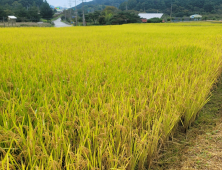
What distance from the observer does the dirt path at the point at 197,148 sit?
115 centimetres

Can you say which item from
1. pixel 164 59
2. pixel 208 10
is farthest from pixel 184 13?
pixel 164 59

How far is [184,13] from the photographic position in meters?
52.7

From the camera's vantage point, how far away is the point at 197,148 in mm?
1322

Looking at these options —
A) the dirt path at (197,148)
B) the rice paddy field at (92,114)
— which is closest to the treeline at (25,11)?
the rice paddy field at (92,114)

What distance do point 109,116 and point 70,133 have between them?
0.98ft

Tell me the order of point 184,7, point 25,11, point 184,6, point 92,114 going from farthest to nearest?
1. point 184,6
2. point 184,7
3. point 25,11
4. point 92,114

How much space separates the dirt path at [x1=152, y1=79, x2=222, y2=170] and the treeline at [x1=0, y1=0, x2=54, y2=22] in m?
39.1

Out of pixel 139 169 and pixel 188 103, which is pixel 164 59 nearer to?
pixel 188 103

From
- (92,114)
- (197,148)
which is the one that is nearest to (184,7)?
(197,148)

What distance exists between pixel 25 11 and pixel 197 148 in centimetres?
4667

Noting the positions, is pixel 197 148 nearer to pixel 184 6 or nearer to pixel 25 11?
pixel 25 11

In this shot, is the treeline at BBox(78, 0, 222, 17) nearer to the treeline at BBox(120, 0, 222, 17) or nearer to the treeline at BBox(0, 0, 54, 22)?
the treeline at BBox(120, 0, 222, 17)

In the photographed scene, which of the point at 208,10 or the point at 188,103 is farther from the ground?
the point at 208,10

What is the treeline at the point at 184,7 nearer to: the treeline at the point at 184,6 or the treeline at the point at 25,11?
the treeline at the point at 184,6
